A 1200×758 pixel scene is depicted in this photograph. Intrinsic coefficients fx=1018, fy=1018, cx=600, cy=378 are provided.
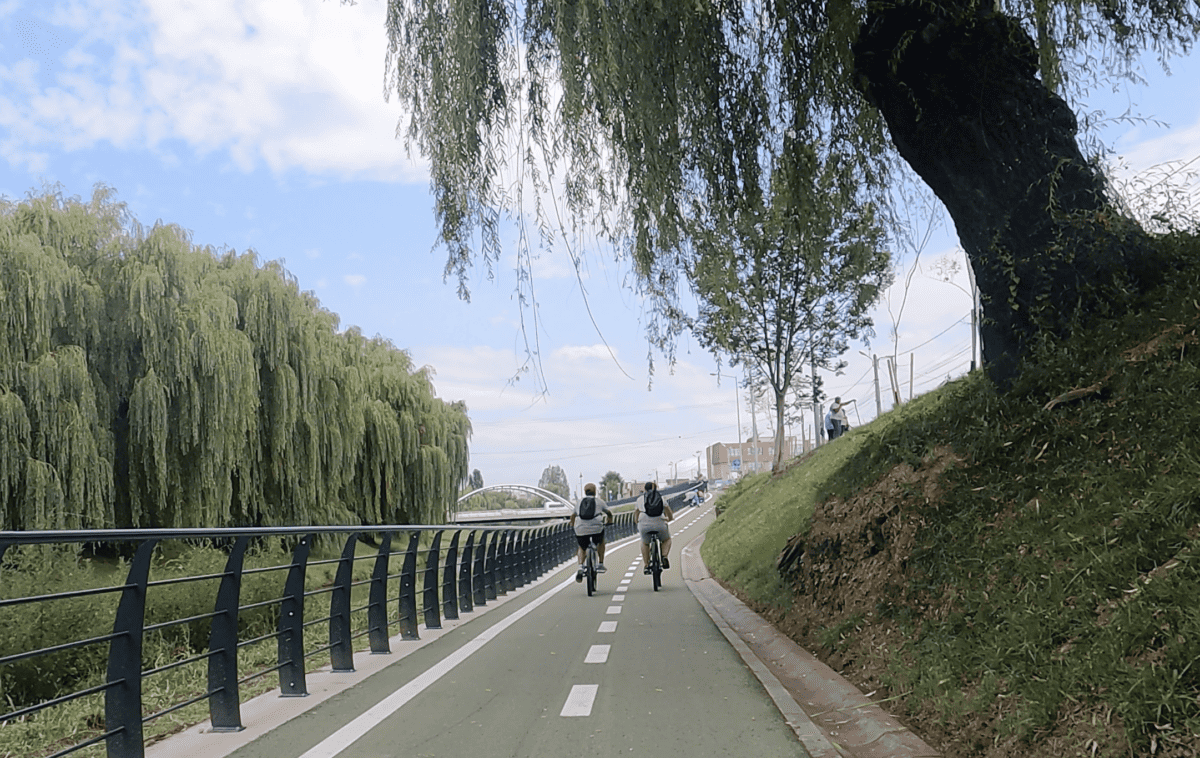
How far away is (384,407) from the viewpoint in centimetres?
2667

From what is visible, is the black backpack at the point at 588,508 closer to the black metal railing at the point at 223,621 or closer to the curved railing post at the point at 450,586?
the black metal railing at the point at 223,621

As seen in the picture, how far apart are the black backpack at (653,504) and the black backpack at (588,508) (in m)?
0.85

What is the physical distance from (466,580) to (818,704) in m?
8.01

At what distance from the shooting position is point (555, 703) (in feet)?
20.1

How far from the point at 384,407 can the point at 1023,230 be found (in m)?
20.4

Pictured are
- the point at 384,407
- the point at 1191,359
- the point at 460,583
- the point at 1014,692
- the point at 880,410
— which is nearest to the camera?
the point at 1014,692

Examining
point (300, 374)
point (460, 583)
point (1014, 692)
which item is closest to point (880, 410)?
point (300, 374)

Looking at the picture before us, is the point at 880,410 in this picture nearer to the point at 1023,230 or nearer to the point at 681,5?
the point at 1023,230

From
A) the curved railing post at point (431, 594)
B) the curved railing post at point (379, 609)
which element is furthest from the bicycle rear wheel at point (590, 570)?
the curved railing post at point (379, 609)

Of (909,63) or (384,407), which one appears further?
(384,407)

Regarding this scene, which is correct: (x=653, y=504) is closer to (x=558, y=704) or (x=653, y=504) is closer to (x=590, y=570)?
(x=590, y=570)

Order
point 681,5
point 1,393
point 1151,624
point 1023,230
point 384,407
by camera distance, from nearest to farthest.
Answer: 1. point 1151,624
2. point 681,5
3. point 1023,230
4. point 1,393
5. point 384,407

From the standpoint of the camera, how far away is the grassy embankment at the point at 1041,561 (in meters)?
4.04

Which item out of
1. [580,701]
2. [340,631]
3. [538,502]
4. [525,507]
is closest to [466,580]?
[340,631]
